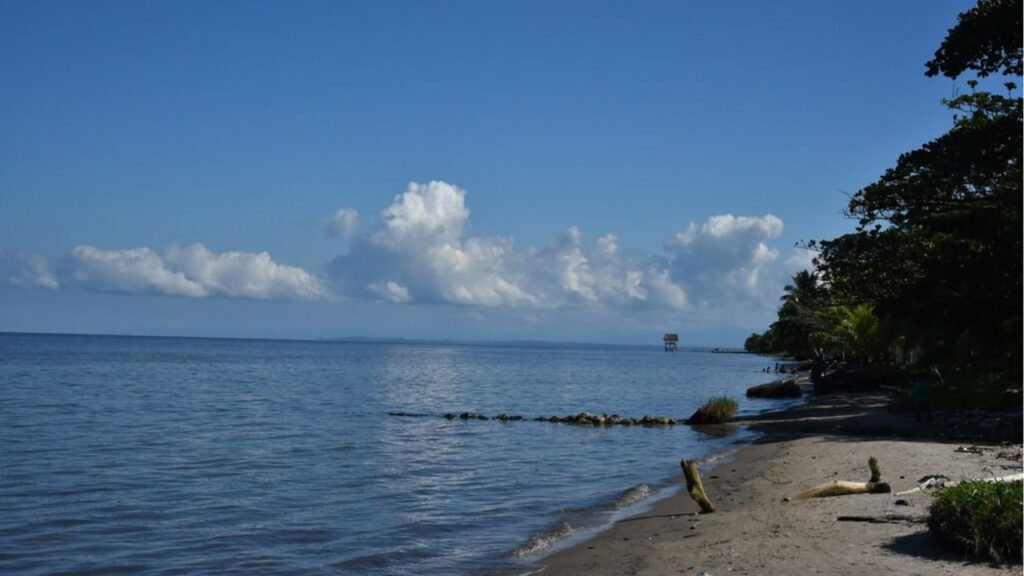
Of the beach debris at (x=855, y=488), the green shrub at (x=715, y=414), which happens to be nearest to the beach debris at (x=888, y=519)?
the beach debris at (x=855, y=488)

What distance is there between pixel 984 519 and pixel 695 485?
241 inches

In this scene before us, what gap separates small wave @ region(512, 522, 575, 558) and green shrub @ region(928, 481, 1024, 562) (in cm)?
628

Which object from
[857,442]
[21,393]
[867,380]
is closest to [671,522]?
[857,442]

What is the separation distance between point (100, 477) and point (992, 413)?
2609 cm

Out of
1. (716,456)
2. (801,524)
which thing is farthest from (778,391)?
(801,524)

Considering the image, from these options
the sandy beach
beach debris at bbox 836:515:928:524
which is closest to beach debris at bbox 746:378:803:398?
the sandy beach

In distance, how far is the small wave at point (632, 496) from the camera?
63.2 ft

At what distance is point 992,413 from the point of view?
3002 cm

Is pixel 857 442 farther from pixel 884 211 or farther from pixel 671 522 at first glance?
pixel 671 522

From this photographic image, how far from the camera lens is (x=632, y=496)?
2022 cm

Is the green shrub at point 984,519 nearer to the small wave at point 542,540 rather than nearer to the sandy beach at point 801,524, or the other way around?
the sandy beach at point 801,524

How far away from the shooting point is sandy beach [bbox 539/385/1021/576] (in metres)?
11.1

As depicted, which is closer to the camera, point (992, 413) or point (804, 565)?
point (804, 565)

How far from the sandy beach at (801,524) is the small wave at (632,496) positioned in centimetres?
77
